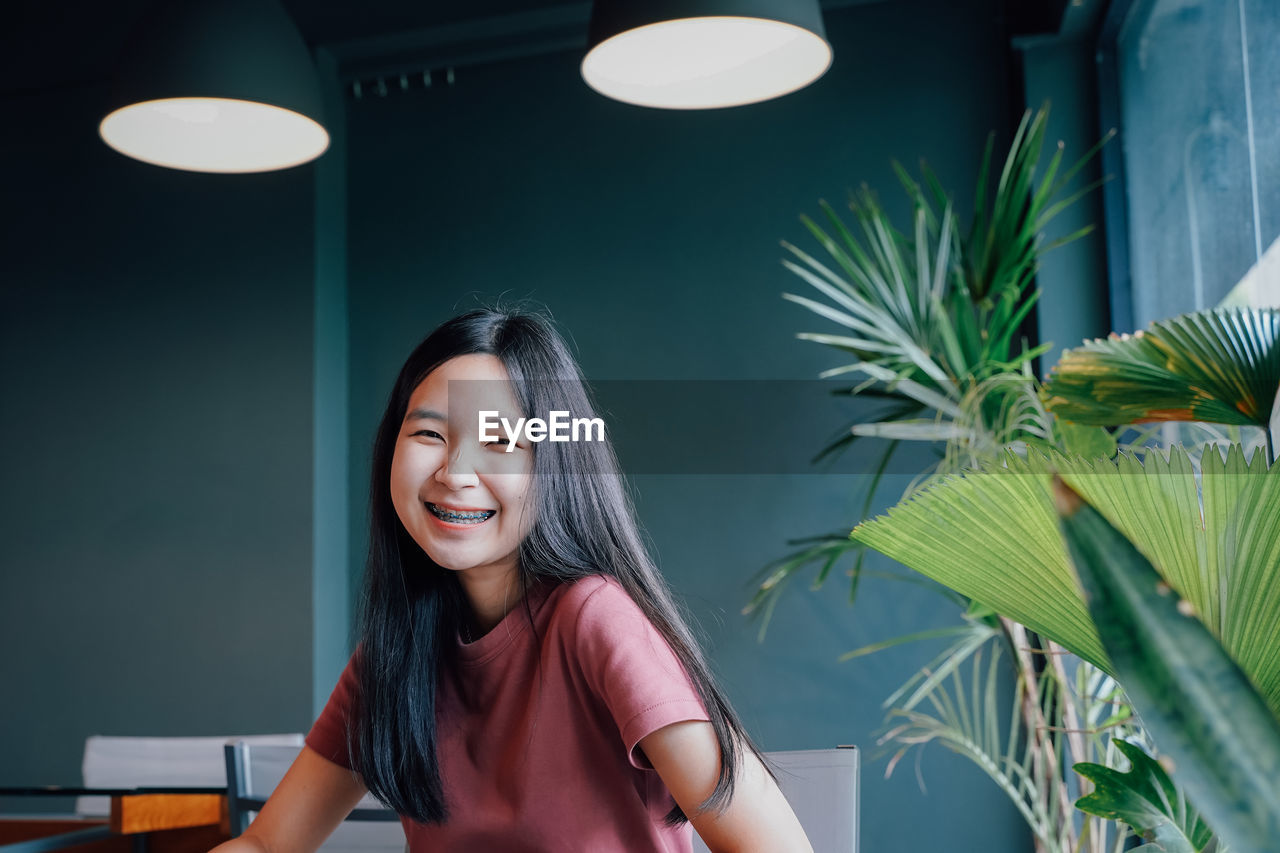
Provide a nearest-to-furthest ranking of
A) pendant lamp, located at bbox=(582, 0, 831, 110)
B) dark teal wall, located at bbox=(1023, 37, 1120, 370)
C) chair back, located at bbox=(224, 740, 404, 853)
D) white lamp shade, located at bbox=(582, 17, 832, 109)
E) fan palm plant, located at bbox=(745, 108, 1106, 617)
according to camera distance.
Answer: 1. chair back, located at bbox=(224, 740, 404, 853)
2. pendant lamp, located at bbox=(582, 0, 831, 110)
3. white lamp shade, located at bbox=(582, 17, 832, 109)
4. fan palm plant, located at bbox=(745, 108, 1106, 617)
5. dark teal wall, located at bbox=(1023, 37, 1120, 370)

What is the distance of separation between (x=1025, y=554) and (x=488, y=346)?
61 cm

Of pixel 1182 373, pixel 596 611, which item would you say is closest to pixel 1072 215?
pixel 1182 373

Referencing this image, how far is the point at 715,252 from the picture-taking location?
3.57m

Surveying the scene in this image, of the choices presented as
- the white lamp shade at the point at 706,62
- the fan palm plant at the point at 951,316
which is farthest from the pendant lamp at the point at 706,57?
the fan palm plant at the point at 951,316

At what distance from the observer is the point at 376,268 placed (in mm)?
3896

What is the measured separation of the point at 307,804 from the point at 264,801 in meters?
0.55

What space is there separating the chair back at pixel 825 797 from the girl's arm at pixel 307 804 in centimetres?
46

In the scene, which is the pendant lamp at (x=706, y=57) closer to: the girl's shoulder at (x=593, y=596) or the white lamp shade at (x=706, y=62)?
the white lamp shade at (x=706, y=62)

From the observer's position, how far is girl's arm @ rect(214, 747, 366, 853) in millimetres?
1116

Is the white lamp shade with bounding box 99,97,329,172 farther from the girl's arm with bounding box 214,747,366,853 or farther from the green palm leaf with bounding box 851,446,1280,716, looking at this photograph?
the green palm leaf with bounding box 851,446,1280,716

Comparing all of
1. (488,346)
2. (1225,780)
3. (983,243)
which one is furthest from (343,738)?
(983,243)

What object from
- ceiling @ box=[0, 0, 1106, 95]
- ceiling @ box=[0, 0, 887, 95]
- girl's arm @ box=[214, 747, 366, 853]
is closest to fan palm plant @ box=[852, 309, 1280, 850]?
girl's arm @ box=[214, 747, 366, 853]

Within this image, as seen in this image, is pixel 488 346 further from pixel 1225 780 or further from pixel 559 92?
pixel 559 92
